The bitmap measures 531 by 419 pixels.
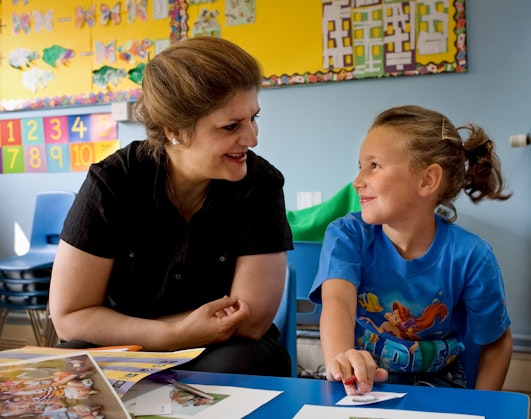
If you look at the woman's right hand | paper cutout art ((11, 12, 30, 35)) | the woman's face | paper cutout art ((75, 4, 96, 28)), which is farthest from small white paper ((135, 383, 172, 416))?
paper cutout art ((11, 12, 30, 35))

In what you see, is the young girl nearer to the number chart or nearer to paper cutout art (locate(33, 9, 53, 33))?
the number chart

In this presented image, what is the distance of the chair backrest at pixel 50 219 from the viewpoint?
3.01 metres

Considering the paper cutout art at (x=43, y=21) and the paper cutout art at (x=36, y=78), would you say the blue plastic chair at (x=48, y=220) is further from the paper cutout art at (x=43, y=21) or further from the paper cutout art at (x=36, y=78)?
the paper cutout art at (x=43, y=21)

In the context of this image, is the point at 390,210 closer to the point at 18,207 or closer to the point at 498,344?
the point at 498,344

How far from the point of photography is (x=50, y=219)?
3.03 m

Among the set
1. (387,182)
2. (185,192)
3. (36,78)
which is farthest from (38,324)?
(387,182)

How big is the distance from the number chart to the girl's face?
2.09 meters

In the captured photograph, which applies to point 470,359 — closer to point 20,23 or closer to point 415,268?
point 415,268

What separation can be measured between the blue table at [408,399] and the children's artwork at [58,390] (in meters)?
0.17

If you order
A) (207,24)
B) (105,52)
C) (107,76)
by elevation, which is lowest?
(107,76)

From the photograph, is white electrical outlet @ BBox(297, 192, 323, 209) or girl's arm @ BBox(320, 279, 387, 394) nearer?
girl's arm @ BBox(320, 279, 387, 394)

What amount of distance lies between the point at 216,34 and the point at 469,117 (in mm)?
1225

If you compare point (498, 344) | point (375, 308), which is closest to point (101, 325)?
point (375, 308)

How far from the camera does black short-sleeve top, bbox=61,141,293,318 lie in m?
1.31
